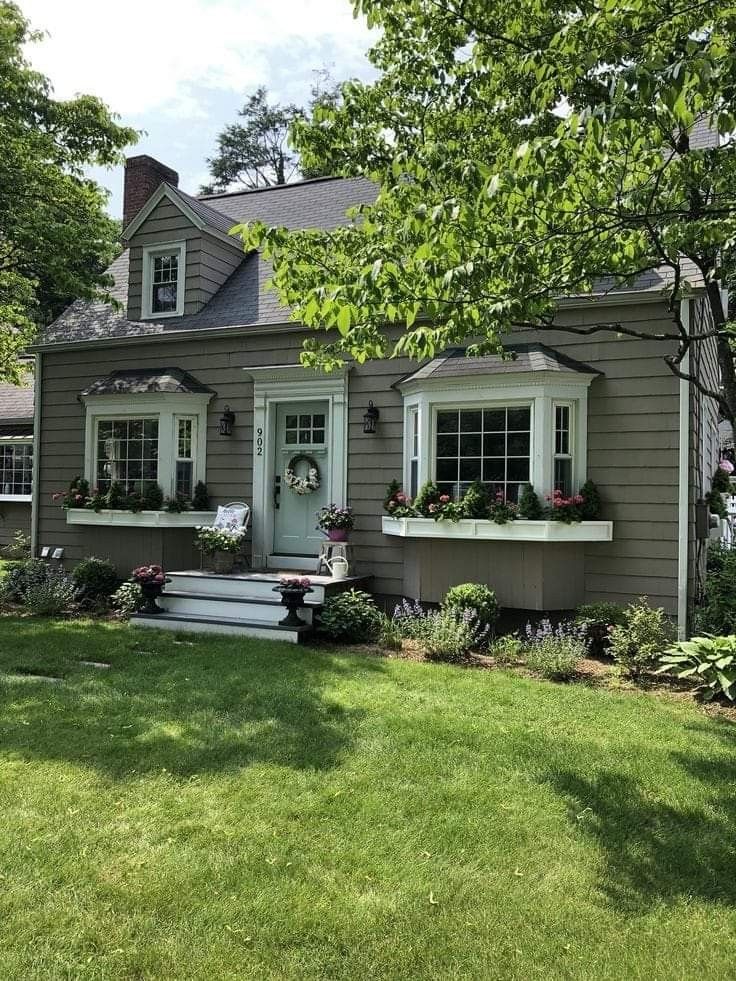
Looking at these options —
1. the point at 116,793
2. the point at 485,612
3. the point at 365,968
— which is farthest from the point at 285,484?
the point at 365,968

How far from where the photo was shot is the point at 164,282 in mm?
11000

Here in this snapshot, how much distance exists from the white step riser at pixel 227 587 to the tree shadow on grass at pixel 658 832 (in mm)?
4495

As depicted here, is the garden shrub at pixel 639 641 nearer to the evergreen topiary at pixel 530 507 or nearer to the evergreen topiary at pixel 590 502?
the evergreen topiary at pixel 590 502

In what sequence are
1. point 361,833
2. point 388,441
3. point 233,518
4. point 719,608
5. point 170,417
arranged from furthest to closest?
point 170,417 → point 233,518 → point 388,441 → point 719,608 → point 361,833


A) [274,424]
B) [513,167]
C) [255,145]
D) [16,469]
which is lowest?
[16,469]

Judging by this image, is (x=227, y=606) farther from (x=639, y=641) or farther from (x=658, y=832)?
(x=658, y=832)

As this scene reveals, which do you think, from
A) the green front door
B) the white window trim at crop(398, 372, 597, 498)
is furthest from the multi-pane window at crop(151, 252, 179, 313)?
the white window trim at crop(398, 372, 597, 498)

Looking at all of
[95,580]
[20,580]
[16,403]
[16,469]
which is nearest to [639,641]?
[95,580]

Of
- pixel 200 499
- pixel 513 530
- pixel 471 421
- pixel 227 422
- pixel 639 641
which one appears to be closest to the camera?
pixel 639 641

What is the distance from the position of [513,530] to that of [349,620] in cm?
206

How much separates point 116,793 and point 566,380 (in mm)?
→ 6056

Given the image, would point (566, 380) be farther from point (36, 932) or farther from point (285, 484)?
point (36, 932)

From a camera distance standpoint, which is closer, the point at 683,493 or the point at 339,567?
the point at 683,493

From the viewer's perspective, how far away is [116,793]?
3.88 m
